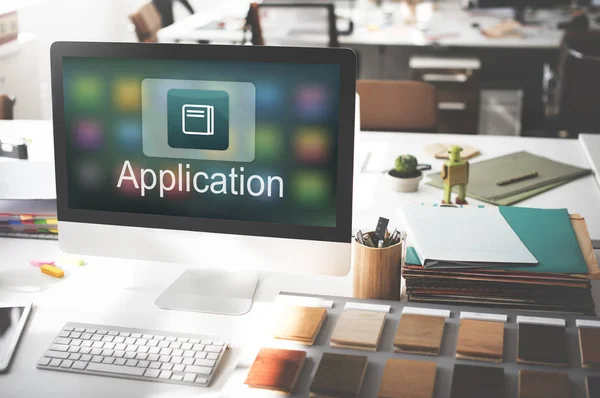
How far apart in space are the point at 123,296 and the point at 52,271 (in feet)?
0.60

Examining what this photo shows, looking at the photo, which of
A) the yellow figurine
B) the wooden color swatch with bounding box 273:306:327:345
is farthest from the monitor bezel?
the yellow figurine

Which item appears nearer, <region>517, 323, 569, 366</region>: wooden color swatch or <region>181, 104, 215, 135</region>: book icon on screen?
<region>517, 323, 569, 366</region>: wooden color swatch

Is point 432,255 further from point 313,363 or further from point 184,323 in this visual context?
point 184,323

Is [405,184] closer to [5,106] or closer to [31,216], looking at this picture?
[31,216]

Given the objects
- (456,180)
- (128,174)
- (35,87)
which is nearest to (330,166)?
(128,174)

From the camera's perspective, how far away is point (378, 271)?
1.35 m

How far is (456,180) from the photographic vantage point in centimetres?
173

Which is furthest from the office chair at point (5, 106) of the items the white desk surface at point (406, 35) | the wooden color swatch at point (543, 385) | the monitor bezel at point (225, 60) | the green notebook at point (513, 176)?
the wooden color swatch at point (543, 385)

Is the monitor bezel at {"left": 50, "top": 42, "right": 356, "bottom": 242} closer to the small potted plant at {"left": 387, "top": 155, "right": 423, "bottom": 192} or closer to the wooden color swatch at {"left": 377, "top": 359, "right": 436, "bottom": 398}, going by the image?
the wooden color swatch at {"left": 377, "top": 359, "right": 436, "bottom": 398}

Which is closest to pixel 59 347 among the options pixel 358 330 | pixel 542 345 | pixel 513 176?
pixel 358 330

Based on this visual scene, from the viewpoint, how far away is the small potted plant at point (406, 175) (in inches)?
75.9

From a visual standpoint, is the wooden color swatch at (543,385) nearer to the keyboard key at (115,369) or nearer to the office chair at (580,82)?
the keyboard key at (115,369)

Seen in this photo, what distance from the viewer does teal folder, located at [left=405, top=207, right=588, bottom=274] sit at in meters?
1.32

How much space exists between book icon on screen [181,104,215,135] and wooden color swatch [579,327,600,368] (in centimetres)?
69
